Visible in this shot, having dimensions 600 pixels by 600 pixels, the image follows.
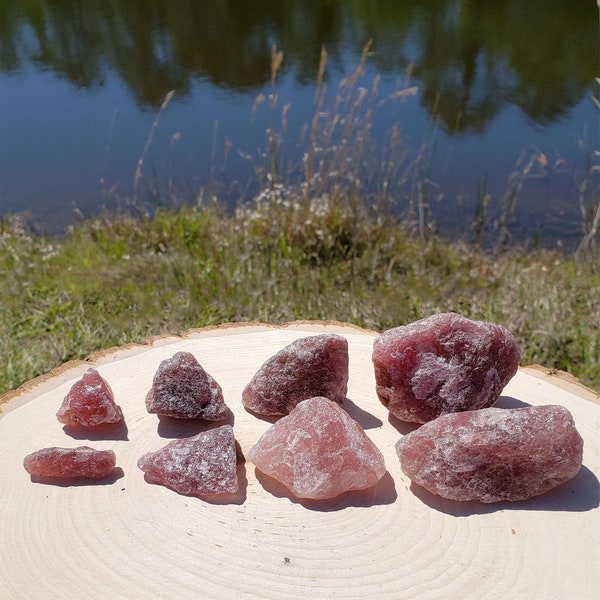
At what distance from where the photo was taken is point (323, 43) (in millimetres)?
8758

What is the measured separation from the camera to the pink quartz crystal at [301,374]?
6.57 ft

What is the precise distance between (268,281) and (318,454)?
2073 mm

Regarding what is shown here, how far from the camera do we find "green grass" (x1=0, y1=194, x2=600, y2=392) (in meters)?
3.32

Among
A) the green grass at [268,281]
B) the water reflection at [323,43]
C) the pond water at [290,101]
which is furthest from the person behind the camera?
the water reflection at [323,43]

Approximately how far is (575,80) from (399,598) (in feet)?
24.4

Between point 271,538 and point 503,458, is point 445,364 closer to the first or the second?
point 503,458

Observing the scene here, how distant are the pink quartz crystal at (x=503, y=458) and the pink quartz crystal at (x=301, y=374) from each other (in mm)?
396

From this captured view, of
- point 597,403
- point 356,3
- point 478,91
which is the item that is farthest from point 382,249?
point 356,3

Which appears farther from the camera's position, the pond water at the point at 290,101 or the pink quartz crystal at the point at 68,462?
the pond water at the point at 290,101

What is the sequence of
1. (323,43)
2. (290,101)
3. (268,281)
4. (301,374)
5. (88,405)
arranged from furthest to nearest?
1. (323,43)
2. (290,101)
3. (268,281)
4. (301,374)
5. (88,405)

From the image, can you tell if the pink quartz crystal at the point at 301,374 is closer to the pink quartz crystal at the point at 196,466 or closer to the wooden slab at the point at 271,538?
the wooden slab at the point at 271,538

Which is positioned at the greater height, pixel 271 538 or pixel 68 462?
pixel 68 462

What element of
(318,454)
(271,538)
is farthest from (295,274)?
(271,538)

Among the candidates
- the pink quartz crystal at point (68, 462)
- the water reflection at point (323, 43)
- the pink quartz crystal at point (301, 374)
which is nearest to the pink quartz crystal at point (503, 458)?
the pink quartz crystal at point (301, 374)
